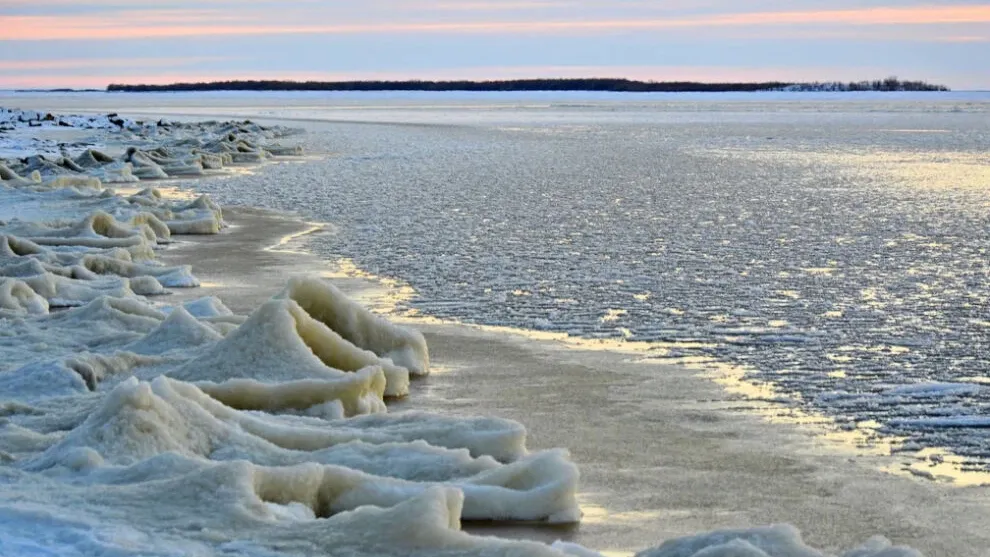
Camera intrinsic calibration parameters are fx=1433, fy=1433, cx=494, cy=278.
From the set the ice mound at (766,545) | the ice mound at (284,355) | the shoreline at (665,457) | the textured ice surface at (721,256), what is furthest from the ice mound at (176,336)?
the ice mound at (766,545)

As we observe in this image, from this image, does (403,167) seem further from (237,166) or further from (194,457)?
(194,457)

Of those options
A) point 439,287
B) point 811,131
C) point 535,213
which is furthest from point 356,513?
point 811,131

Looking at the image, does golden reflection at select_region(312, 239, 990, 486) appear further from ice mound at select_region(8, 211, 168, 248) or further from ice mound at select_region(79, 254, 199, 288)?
ice mound at select_region(8, 211, 168, 248)

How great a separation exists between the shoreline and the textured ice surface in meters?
0.43

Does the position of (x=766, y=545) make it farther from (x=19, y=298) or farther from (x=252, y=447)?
(x=19, y=298)

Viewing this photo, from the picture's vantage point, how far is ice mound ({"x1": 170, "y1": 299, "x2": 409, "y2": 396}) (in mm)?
6090

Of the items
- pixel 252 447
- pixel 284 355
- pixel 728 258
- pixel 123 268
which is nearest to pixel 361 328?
pixel 284 355

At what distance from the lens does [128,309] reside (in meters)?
8.10

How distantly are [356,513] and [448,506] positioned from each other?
0.27m

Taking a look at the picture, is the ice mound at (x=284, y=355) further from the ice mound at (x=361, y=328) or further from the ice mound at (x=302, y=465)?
the ice mound at (x=302, y=465)

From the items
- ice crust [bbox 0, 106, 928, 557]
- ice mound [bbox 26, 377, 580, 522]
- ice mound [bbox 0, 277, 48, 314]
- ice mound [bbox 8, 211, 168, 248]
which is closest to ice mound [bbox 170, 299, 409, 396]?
ice crust [bbox 0, 106, 928, 557]

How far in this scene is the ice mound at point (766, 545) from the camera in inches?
149

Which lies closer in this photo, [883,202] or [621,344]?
[621,344]

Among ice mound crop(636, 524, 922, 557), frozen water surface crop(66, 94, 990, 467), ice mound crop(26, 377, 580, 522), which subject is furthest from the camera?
frozen water surface crop(66, 94, 990, 467)
